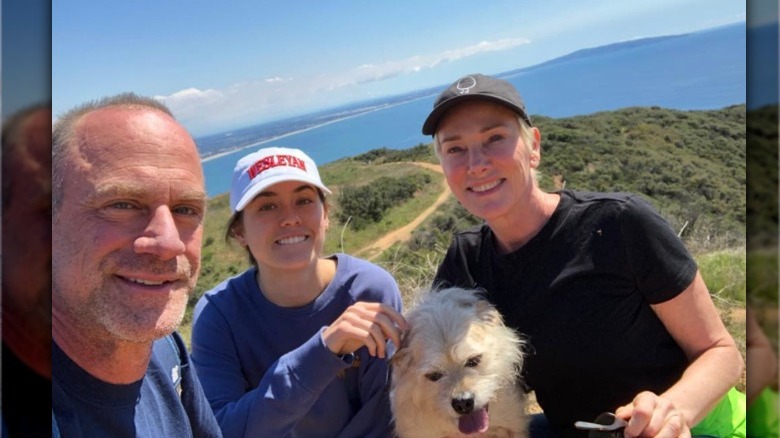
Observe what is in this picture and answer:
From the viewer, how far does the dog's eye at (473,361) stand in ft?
9.64

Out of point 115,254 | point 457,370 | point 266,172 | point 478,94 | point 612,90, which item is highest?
point 612,90

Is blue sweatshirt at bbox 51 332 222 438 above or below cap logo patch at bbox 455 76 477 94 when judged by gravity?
below

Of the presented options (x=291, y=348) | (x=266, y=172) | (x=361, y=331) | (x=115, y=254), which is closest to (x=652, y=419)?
(x=361, y=331)

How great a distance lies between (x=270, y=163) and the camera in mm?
3207

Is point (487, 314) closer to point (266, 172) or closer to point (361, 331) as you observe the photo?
point (361, 331)

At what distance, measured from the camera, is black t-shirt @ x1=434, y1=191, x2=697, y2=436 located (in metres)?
2.62

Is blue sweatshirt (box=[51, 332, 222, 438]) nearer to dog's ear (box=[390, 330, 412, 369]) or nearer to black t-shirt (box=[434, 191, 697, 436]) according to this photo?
dog's ear (box=[390, 330, 412, 369])

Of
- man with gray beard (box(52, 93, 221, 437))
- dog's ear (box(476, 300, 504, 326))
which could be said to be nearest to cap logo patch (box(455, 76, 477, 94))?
dog's ear (box(476, 300, 504, 326))

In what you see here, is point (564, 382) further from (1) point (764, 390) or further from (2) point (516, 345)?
(1) point (764, 390)

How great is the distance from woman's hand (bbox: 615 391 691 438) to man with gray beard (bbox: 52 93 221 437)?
1601mm

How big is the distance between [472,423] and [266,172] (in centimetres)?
163

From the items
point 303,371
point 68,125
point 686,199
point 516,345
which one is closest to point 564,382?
point 516,345

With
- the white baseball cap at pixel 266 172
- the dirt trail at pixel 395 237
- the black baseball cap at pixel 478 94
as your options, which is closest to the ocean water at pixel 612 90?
the dirt trail at pixel 395 237

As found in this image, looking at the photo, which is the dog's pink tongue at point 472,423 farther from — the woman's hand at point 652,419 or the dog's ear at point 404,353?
the woman's hand at point 652,419
